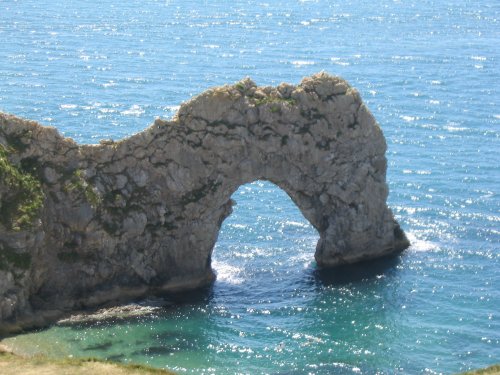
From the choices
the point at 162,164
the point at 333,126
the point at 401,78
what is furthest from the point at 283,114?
the point at 401,78

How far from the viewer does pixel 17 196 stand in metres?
79.8

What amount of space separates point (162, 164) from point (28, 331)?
62.0 feet

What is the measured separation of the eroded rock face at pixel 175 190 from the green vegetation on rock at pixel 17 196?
0.10 m

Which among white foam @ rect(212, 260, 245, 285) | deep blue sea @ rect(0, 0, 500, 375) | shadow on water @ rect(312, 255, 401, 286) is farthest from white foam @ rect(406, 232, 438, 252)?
white foam @ rect(212, 260, 245, 285)

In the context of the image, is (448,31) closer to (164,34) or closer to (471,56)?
(471,56)

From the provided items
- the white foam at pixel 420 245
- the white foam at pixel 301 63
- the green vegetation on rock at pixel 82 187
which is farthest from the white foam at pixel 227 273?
the white foam at pixel 301 63

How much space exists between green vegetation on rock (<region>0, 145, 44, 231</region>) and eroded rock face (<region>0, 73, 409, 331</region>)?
102 millimetres

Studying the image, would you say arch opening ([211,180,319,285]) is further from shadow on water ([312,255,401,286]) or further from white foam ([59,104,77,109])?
white foam ([59,104,77,109])

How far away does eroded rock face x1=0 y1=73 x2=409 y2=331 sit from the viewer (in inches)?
3172

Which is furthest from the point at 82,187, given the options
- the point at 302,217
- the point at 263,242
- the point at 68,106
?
the point at 68,106

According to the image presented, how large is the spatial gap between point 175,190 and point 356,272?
18.5 m

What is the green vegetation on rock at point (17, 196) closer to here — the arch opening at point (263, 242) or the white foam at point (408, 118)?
the arch opening at point (263, 242)

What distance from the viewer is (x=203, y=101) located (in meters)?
86.4

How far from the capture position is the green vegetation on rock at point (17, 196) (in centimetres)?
7825
